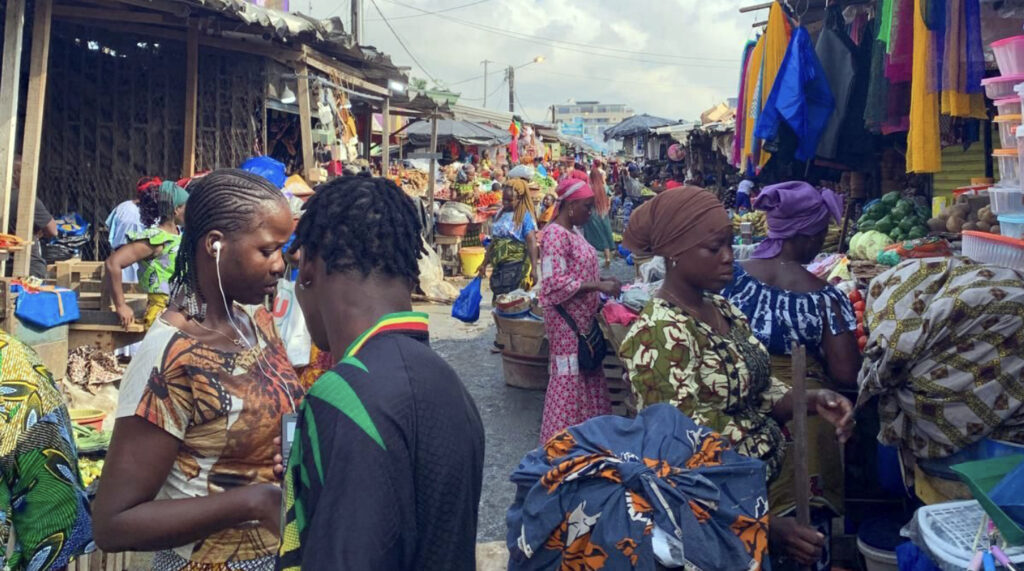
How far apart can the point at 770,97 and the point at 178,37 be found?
5.75 meters

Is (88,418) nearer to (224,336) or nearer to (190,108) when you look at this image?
(224,336)

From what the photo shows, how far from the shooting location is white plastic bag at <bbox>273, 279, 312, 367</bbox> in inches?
164

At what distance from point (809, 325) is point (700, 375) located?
1.05 m

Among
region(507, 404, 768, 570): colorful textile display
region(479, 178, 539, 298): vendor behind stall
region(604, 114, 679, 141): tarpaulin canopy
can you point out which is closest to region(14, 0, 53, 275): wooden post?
region(479, 178, 539, 298): vendor behind stall

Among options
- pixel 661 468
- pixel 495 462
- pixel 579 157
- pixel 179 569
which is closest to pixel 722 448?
pixel 661 468

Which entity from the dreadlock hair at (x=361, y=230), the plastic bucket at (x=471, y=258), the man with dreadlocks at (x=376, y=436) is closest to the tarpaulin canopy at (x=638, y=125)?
the plastic bucket at (x=471, y=258)

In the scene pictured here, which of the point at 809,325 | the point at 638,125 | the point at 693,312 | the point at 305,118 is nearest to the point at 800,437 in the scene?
the point at 693,312

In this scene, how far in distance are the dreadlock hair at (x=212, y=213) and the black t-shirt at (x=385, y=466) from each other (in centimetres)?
92

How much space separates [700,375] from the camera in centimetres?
262

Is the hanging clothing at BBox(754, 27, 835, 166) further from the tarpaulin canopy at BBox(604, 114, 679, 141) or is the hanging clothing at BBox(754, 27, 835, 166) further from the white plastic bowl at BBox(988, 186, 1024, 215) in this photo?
the tarpaulin canopy at BBox(604, 114, 679, 141)

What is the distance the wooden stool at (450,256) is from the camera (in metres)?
15.3

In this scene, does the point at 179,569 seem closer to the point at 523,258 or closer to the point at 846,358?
the point at 846,358

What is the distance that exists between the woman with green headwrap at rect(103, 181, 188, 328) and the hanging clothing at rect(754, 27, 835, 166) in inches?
158

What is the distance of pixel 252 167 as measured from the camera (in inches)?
283
